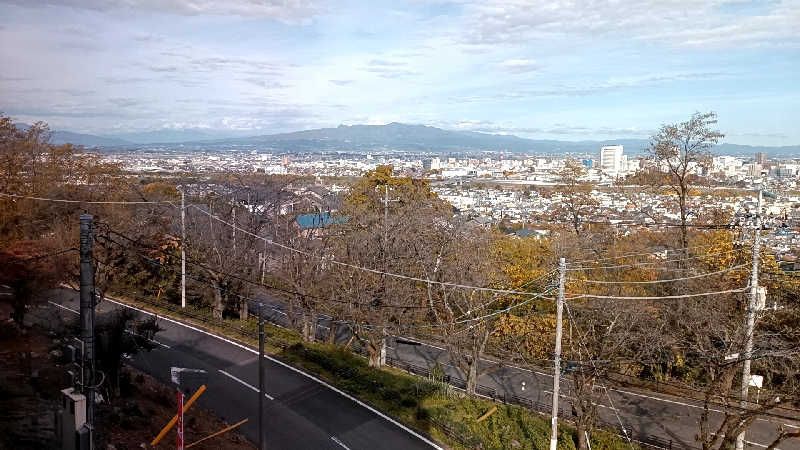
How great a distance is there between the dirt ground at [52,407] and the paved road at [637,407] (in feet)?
27.5

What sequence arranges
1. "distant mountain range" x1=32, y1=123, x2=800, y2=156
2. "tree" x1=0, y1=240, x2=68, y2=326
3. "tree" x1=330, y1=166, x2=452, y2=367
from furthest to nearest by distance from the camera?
1. "distant mountain range" x1=32, y1=123, x2=800, y2=156
2. "tree" x1=330, y1=166, x2=452, y2=367
3. "tree" x1=0, y1=240, x2=68, y2=326

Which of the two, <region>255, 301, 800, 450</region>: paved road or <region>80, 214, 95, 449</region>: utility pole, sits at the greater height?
<region>80, 214, 95, 449</region>: utility pole

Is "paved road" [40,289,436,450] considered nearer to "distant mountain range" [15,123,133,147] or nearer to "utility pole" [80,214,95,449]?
"utility pole" [80,214,95,449]

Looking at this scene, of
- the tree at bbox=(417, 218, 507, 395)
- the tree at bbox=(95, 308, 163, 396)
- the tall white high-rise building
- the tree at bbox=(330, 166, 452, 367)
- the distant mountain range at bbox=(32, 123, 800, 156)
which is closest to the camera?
the tree at bbox=(95, 308, 163, 396)

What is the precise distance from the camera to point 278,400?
518 inches

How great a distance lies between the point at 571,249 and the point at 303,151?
70666mm

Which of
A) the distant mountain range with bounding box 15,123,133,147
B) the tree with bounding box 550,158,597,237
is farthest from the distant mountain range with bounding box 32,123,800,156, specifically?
the tree with bounding box 550,158,597,237

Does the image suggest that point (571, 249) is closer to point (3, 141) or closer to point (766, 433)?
point (766, 433)

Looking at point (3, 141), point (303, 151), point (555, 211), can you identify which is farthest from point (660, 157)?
point (303, 151)

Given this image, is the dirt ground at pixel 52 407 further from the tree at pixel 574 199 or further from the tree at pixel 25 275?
the tree at pixel 574 199

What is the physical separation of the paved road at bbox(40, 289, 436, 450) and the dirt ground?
0.89 meters

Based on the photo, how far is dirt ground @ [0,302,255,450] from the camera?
8.19m

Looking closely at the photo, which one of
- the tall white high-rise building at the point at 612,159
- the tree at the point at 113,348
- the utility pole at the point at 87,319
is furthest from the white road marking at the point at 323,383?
the tall white high-rise building at the point at 612,159

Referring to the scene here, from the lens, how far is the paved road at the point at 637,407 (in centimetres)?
1369
